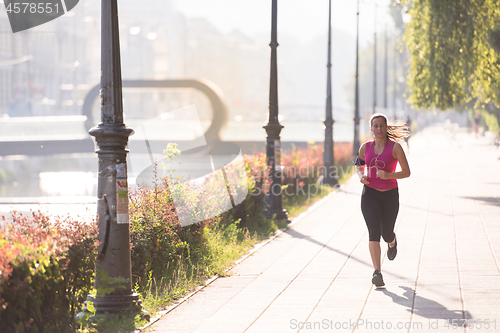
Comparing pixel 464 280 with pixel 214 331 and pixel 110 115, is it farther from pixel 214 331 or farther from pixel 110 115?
pixel 110 115

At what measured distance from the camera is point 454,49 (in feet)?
52.4

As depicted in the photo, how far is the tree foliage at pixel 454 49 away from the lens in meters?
15.7

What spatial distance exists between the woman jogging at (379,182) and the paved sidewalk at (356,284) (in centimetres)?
54

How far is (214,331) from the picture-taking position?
17.5 feet

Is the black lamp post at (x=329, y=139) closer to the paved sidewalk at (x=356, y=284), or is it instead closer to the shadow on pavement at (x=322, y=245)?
the paved sidewalk at (x=356, y=284)

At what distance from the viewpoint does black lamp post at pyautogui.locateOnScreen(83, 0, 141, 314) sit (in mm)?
5543

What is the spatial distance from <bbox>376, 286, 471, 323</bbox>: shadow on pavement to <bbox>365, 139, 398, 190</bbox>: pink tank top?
3.63ft

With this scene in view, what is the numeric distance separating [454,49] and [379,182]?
412 inches

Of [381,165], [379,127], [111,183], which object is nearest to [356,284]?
[381,165]

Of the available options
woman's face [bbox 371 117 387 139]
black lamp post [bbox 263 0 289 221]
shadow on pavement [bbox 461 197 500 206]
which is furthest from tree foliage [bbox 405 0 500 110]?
woman's face [bbox 371 117 387 139]

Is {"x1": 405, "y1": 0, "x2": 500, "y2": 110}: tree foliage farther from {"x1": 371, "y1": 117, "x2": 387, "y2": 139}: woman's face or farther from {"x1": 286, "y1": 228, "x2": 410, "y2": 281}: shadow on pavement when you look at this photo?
{"x1": 371, "y1": 117, "x2": 387, "y2": 139}: woman's face

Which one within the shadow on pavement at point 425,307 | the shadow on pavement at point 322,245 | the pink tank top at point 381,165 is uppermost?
the pink tank top at point 381,165

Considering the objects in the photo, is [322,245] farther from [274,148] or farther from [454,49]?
[454,49]

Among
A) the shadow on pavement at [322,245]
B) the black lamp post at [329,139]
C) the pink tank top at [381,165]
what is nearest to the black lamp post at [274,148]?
the shadow on pavement at [322,245]
